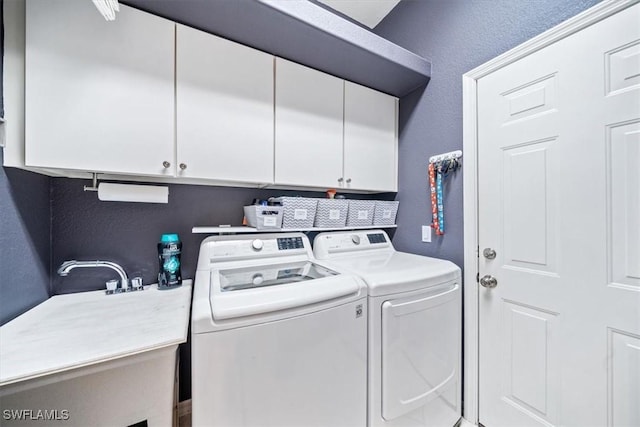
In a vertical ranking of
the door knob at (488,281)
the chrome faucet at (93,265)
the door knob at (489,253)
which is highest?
the door knob at (489,253)

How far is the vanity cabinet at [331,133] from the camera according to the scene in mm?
1566

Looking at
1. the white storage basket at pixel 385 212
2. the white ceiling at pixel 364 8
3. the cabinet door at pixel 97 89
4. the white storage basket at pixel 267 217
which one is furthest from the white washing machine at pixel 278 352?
the white ceiling at pixel 364 8

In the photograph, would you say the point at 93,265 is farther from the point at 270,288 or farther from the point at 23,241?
the point at 270,288

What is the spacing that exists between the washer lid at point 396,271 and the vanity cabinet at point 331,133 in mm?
542

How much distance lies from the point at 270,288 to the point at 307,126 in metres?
1.08

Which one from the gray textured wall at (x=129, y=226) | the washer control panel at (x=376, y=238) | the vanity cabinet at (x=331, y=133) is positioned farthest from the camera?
the washer control panel at (x=376, y=238)

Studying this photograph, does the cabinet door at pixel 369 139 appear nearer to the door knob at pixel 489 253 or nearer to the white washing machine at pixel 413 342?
the white washing machine at pixel 413 342

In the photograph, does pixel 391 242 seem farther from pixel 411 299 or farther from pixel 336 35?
pixel 336 35

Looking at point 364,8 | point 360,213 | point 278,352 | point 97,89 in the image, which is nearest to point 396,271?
point 360,213

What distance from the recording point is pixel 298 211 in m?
1.63

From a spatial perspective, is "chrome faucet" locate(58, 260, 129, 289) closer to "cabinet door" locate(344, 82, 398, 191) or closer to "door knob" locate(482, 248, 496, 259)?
"cabinet door" locate(344, 82, 398, 191)

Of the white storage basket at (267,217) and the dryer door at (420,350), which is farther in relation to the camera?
the white storage basket at (267,217)

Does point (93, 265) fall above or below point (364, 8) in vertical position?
below

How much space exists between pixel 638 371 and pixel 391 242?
1.40m
